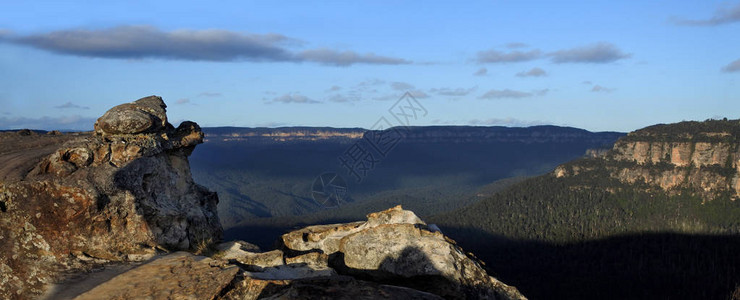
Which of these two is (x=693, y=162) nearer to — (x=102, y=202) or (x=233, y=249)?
(x=233, y=249)

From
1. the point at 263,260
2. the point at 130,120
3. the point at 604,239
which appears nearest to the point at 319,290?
the point at 263,260

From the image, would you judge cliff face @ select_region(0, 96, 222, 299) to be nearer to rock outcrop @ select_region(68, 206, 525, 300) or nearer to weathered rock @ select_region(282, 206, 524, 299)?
rock outcrop @ select_region(68, 206, 525, 300)

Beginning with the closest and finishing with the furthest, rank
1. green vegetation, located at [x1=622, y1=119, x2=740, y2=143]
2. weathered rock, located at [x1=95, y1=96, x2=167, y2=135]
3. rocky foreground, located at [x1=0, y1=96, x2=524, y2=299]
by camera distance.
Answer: rocky foreground, located at [x1=0, y1=96, x2=524, y2=299], weathered rock, located at [x1=95, y1=96, x2=167, y2=135], green vegetation, located at [x1=622, y1=119, x2=740, y2=143]

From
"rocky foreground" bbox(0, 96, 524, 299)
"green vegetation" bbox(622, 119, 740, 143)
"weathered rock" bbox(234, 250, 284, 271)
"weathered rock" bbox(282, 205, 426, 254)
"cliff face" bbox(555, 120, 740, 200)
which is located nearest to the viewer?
"rocky foreground" bbox(0, 96, 524, 299)

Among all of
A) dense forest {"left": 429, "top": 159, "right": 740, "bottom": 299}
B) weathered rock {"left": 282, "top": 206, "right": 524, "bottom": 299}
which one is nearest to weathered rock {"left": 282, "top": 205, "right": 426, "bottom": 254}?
weathered rock {"left": 282, "top": 206, "right": 524, "bottom": 299}

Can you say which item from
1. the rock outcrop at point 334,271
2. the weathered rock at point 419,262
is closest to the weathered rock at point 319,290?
the rock outcrop at point 334,271

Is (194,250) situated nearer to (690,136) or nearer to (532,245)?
(532,245)
